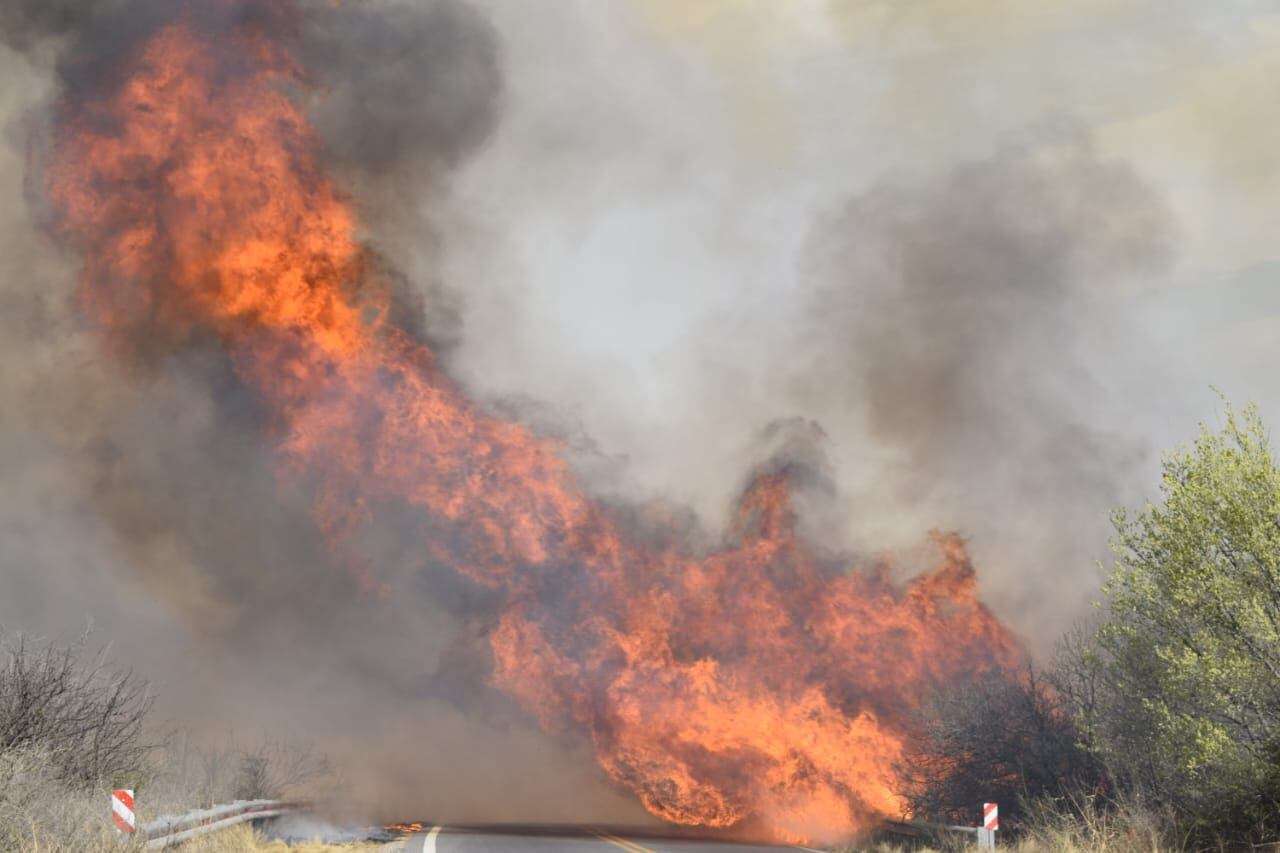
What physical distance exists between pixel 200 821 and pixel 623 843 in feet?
33.6

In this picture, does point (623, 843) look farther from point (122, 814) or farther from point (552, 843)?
point (122, 814)

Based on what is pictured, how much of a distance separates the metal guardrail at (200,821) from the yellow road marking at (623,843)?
704 cm

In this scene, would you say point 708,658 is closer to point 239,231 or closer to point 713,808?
point 713,808

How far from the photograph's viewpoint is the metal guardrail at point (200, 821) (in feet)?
54.2

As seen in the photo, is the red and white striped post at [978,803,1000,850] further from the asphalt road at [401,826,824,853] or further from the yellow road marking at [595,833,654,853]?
the yellow road marking at [595,833,654,853]

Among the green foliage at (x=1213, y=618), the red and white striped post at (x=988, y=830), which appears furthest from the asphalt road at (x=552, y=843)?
the green foliage at (x=1213, y=618)

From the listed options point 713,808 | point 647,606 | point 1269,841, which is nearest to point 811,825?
point 713,808

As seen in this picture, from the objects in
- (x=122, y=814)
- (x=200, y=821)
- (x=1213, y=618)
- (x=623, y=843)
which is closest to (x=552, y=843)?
(x=623, y=843)

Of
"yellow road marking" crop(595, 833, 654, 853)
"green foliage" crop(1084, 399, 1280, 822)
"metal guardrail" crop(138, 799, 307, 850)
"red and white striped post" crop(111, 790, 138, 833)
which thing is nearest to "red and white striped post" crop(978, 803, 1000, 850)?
"green foliage" crop(1084, 399, 1280, 822)

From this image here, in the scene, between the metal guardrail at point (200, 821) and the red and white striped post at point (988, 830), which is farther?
the red and white striped post at point (988, 830)

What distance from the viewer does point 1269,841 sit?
17094mm

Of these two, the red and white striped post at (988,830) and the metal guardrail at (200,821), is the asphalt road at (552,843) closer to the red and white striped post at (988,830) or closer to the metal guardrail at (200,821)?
the metal guardrail at (200,821)

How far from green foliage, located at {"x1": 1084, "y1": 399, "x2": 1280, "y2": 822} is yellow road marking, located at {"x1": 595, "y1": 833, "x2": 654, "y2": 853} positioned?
9.79 meters

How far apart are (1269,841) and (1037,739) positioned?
7376mm
